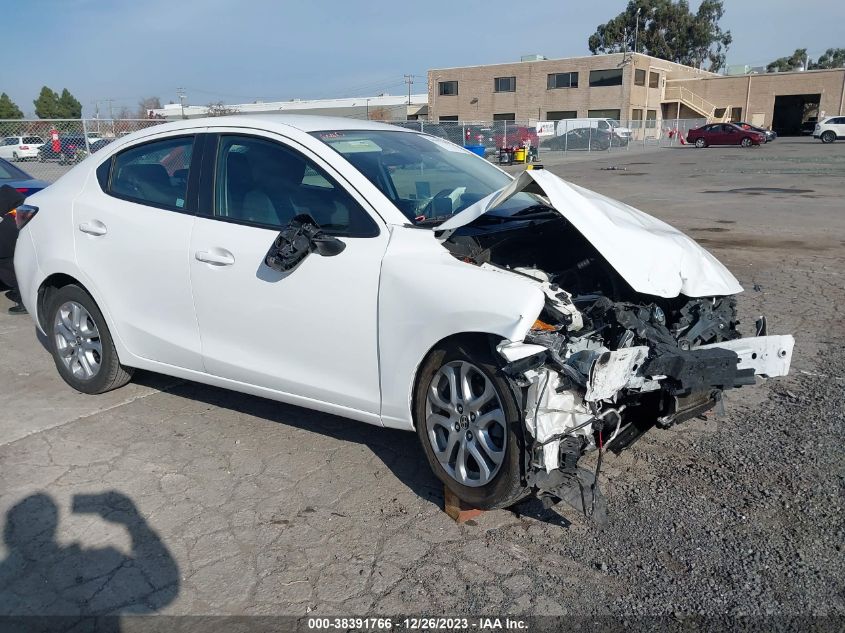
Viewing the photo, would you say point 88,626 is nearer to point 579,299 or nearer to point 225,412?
point 225,412

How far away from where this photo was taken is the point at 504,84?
65.8 metres

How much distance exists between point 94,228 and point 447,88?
2663 inches

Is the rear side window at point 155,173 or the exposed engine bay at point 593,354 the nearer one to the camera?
the exposed engine bay at point 593,354

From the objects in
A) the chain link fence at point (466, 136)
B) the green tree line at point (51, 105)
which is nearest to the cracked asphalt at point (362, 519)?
the chain link fence at point (466, 136)

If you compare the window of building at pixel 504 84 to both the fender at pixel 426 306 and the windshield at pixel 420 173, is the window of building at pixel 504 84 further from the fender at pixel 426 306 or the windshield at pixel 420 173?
the fender at pixel 426 306

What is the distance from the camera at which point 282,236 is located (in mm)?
3705

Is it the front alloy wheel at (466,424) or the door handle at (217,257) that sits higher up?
the door handle at (217,257)

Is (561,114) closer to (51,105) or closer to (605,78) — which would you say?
(605,78)

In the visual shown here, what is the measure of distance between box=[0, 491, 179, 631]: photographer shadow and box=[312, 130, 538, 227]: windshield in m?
2.07

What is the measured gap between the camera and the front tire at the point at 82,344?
15.8 ft

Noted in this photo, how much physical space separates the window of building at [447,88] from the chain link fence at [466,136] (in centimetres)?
1902

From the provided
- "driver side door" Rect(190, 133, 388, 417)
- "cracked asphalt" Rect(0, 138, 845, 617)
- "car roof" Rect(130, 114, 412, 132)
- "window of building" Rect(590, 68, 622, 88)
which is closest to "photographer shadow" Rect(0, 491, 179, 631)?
"cracked asphalt" Rect(0, 138, 845, 617)

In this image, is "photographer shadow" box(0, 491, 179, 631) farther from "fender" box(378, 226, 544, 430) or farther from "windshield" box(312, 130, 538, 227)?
"windshield" box(312, 130, 538, 227)

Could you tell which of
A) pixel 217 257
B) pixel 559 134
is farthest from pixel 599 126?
pixel 217 257
